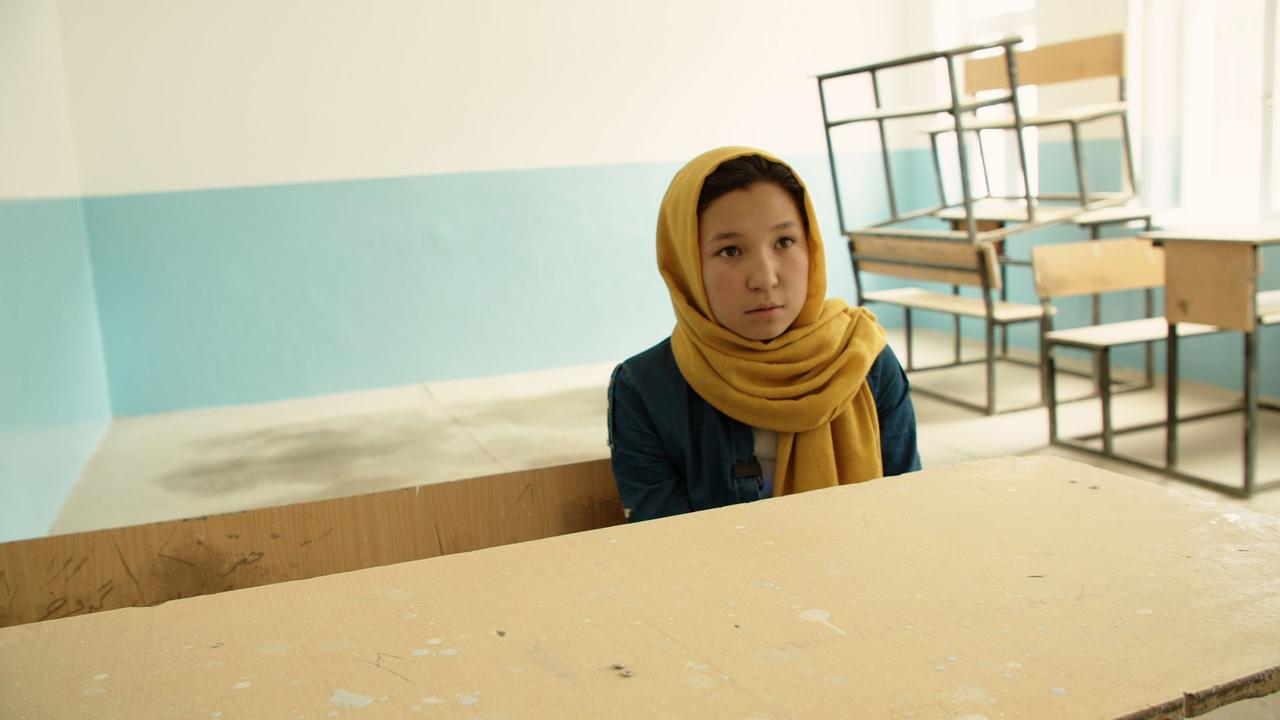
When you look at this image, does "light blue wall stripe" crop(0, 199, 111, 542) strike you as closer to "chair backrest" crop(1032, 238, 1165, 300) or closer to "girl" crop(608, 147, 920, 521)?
"girl" crop(608, 147, 920, 521)

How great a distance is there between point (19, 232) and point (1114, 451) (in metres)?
3.49

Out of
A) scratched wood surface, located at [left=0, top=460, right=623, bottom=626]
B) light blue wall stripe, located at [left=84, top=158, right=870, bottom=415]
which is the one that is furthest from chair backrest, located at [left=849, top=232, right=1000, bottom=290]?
scratched wood surface, located at [left=0, top=460, right=623, bottom=626]

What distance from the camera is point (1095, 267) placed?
3.73 metres

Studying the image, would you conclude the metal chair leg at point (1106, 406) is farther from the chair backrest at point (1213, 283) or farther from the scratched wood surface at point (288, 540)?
the scratched wood surface at point (288, 540)

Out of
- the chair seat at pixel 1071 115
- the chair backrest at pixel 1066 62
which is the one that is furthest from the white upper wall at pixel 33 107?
the chair backrest at pixel 1066 62

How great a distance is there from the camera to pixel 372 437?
4441 millimetres

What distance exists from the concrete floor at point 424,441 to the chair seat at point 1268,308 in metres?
0.48

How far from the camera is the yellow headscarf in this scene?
1.36 meters

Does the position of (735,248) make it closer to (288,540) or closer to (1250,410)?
(288,540)

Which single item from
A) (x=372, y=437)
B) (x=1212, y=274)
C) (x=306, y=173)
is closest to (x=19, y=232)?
(x=372, y=437)

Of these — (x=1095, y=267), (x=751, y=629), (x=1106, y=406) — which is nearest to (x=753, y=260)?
(x=751, y=629)

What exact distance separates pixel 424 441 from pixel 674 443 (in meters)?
3.05

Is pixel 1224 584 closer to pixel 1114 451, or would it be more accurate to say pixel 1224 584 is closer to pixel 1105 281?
pixel 1114 451

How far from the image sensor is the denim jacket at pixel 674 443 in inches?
54.1
